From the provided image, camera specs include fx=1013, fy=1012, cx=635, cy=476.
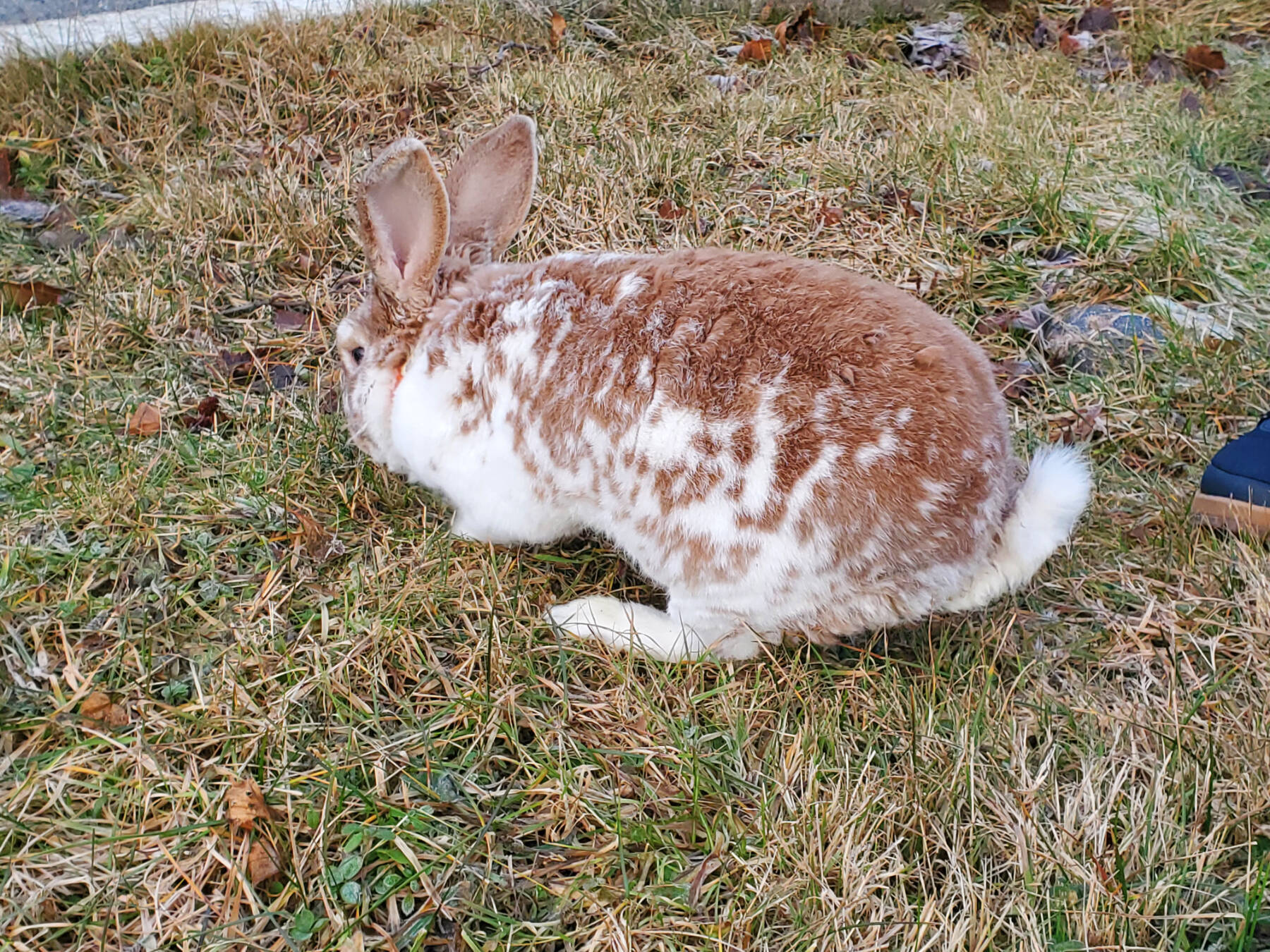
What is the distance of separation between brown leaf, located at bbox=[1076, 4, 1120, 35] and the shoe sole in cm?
322

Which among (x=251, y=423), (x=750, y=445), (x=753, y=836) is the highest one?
(x=750, y=445)

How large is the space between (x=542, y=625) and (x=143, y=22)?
131 inches

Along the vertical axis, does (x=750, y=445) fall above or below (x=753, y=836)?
above

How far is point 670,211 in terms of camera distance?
349cm

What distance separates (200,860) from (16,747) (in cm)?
49

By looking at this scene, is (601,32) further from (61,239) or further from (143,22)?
(61,239)

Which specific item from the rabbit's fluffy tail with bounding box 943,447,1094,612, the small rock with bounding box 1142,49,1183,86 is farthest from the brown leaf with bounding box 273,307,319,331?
the small rock with bounding box 1142,49,1183,86

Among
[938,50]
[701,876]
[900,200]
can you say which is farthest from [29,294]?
[938,50]

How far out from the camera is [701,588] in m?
2.21

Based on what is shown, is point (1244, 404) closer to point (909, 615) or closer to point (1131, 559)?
point (1131, 559)

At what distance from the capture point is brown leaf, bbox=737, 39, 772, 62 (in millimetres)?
4363

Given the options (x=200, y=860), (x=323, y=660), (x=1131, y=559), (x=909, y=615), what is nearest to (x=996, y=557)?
(x=909, y=615)

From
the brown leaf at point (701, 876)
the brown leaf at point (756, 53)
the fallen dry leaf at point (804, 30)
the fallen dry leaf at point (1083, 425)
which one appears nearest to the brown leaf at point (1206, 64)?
the fallen dry leaf at point (804, 30)

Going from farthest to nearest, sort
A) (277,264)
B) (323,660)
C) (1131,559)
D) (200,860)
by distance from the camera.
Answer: (277,264)
(1131,559)
(323,660)
(200,860)
